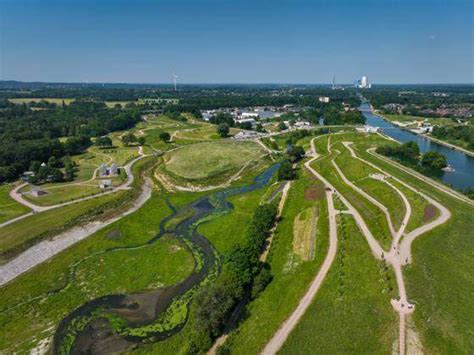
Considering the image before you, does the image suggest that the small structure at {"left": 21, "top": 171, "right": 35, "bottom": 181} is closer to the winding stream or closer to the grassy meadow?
the grassy meadow

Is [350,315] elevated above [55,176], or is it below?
below

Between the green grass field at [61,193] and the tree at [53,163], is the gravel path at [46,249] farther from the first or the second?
the tree at [53,163]

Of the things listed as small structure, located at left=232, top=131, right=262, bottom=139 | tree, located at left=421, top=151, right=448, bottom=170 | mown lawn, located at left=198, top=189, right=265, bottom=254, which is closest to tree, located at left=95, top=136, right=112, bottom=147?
small structure, located at left=232, top=131, right=262, bottom=139

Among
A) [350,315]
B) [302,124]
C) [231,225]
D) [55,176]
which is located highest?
[302,124]

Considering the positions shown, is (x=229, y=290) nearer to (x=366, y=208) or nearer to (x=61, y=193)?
(x=366, y=208)

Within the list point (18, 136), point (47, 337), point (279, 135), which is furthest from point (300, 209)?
point (18, 136)

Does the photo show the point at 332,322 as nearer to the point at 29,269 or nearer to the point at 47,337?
the point at 47,337

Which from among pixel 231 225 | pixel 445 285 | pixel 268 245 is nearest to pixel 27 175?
pixel 231 225

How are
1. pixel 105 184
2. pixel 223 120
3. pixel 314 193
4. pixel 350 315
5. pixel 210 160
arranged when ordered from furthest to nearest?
1. pixel 223 120
2. pixel 210 160
3. pixel 105 184
4. pixel 314 193
5. pixel 350 315
